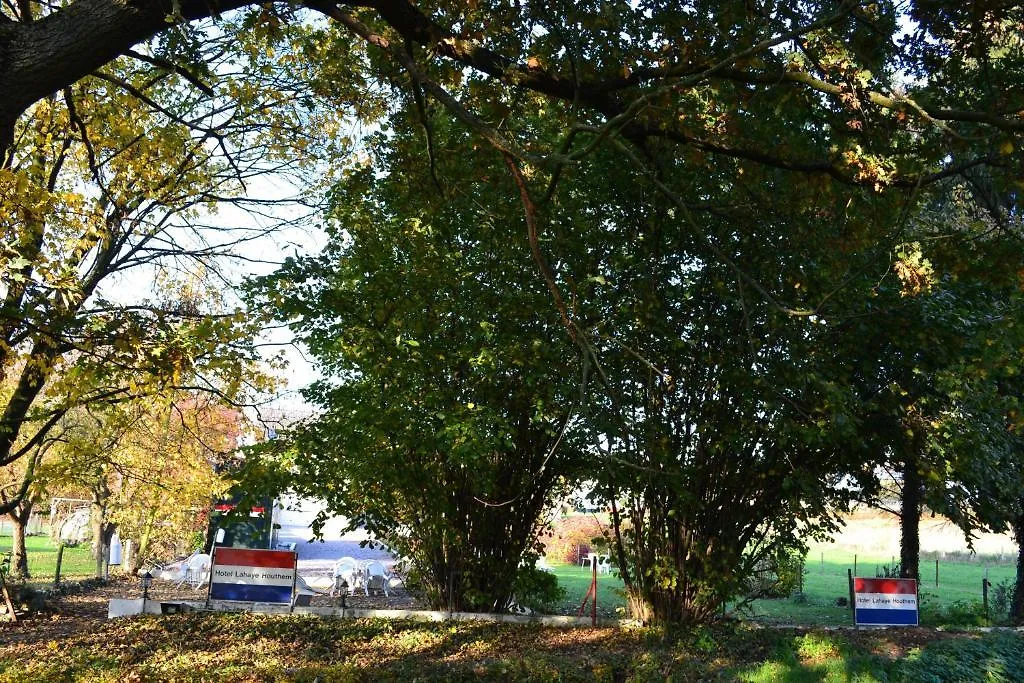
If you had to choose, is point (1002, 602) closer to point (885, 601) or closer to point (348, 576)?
point (885, 601)

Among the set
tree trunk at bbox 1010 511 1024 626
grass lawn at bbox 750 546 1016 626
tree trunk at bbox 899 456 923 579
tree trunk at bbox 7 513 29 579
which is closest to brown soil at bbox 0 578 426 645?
tree trunk at bbox 7 513 29 579

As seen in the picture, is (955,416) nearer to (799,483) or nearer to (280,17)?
(799,483)

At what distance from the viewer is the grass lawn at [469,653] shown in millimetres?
7773

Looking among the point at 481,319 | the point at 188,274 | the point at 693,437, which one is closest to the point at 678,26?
the point at 481,319

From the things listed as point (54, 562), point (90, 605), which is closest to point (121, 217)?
point (90, 605)

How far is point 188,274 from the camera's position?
1266cm

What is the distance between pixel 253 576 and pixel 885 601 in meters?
8.43

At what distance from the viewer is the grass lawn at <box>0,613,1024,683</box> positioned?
7.77 m

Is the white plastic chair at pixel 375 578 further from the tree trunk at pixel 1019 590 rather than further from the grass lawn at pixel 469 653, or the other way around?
the tree trunk at pixel 1019 590

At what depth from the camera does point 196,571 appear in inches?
746

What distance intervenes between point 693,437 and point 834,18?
7.20 m

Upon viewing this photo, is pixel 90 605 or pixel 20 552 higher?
pixel 20 552

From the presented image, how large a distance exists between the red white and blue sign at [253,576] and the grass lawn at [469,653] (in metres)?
0.31

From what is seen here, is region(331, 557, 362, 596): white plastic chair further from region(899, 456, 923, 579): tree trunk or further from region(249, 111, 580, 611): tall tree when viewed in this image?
region(899, 456, 923, 579): tree trunk
